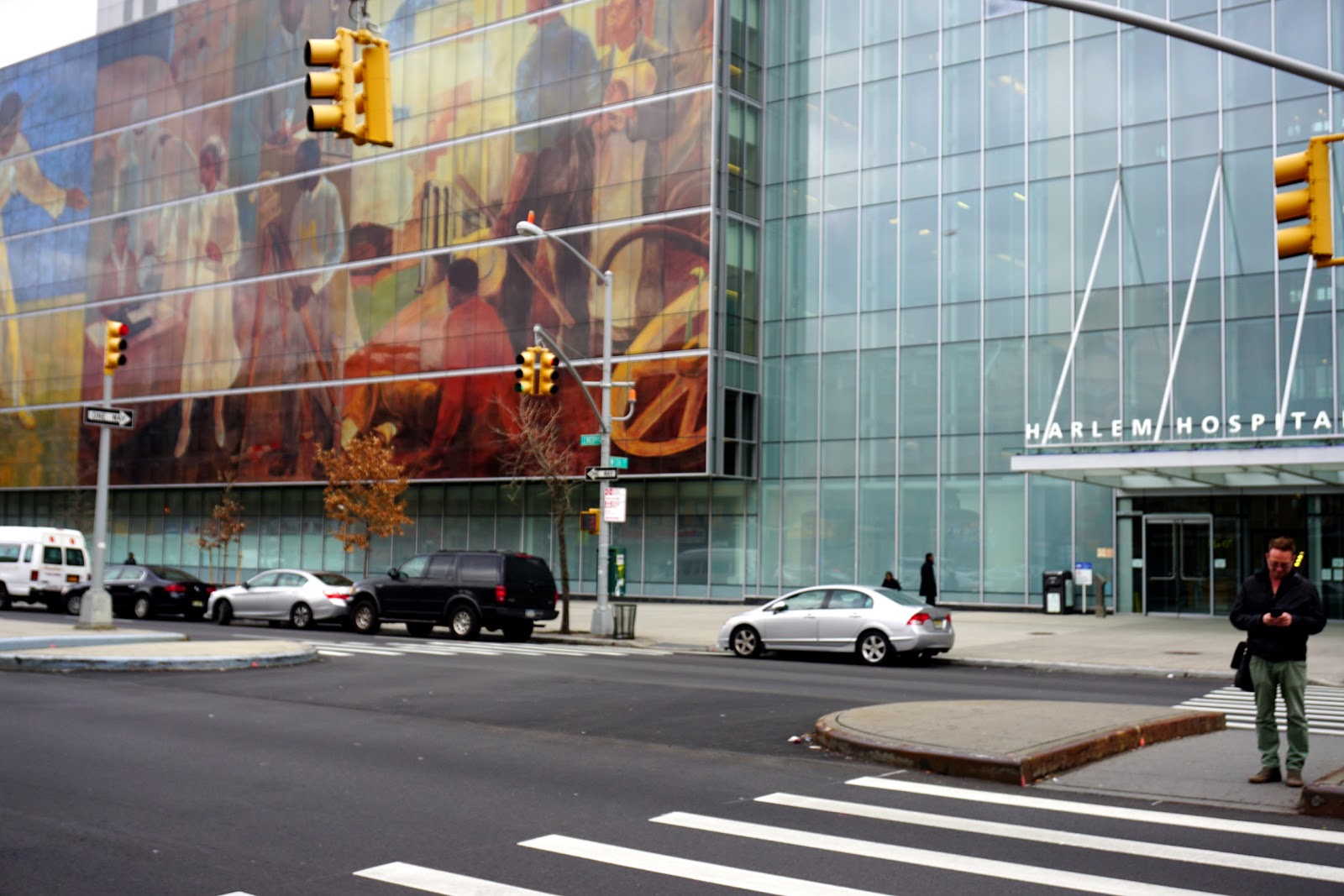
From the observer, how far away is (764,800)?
9320mm

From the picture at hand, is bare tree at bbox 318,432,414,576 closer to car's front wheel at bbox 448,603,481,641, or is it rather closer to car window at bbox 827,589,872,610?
car's front wheel at bbox 448,603,481,641

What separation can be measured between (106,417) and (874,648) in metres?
14.5

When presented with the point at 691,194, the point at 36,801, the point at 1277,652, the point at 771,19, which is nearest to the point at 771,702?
the point at 1277,652

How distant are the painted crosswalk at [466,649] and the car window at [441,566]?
177cm

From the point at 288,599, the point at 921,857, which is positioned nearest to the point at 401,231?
the point at 288,599

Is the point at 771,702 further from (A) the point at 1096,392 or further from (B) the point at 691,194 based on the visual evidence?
(B) the point at 691,194

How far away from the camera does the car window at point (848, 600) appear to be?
2284cm

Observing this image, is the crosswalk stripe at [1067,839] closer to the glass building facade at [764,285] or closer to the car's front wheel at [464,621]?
the car's front wheel at [464,621]

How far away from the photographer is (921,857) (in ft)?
24.7

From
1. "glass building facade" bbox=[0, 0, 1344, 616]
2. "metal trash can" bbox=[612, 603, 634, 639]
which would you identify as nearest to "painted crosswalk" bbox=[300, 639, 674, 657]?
"metal trash can" bbox=[612, 603, 634, 639]

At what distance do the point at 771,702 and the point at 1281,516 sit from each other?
75.3 ft

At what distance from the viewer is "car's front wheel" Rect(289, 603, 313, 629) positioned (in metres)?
30.4

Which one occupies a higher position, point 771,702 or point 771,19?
point 771,19

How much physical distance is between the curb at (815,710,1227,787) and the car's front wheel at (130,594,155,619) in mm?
25836
